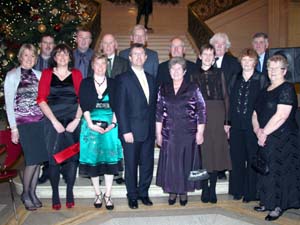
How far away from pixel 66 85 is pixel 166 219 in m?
1.75

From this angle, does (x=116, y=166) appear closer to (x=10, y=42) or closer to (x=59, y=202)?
(x=59, y=202)

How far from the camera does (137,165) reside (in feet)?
15.7

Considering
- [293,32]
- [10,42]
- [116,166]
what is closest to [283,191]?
[116,166]

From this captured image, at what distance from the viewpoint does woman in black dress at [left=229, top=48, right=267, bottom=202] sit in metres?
4.68

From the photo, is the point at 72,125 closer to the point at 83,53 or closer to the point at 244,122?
the point at 83,53

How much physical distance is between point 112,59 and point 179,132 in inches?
46.8

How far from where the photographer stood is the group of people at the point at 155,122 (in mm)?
4445

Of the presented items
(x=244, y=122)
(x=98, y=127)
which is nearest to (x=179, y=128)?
(x=244, y=122)

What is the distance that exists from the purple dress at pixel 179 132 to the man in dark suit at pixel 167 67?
262 millimetres

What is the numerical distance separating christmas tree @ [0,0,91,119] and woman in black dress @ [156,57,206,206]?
2.67m

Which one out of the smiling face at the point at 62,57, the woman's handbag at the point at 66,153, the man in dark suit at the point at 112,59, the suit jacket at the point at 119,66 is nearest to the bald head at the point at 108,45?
the man in dark suit at the point at 112,59

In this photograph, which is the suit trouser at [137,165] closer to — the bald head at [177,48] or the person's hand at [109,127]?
the person's hand at [109,127]

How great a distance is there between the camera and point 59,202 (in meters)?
4.85

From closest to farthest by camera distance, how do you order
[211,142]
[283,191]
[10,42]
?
[283,191], [211,142], [10,42]
